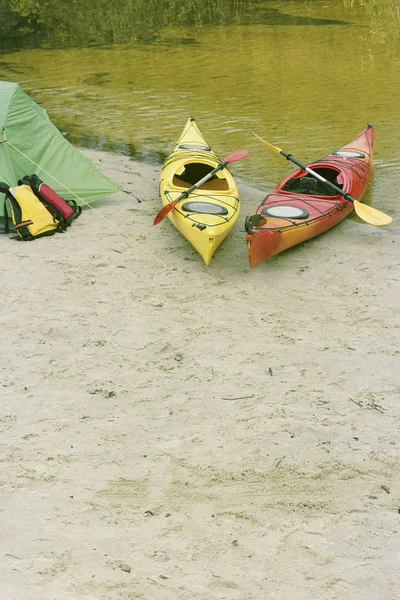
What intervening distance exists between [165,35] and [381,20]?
219 inches

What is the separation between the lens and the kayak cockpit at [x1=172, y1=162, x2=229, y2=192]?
829cm

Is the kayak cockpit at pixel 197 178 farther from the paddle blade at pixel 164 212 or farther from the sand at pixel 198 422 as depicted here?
the sand at pixel 198 422

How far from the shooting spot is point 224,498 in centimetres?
395

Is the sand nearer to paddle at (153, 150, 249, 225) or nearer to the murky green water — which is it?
paddle at (153, 150, 249, 225)

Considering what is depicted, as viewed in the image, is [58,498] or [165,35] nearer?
[58,498]

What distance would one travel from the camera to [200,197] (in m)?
7.42

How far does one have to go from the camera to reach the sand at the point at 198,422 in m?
3.46

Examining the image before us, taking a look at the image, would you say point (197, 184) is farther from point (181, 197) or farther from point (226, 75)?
point (226, 75)

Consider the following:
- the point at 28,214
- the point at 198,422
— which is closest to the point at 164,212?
the point at 28,214

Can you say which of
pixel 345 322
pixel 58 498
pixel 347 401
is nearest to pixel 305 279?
pixel 345 322

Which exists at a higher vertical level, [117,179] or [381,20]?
[381,20]

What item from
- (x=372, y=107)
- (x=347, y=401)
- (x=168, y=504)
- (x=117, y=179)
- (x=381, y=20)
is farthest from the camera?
(x=381, y=20)

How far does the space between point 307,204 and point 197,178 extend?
1632 millimetres

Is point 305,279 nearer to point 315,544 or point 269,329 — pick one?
point 269,329
